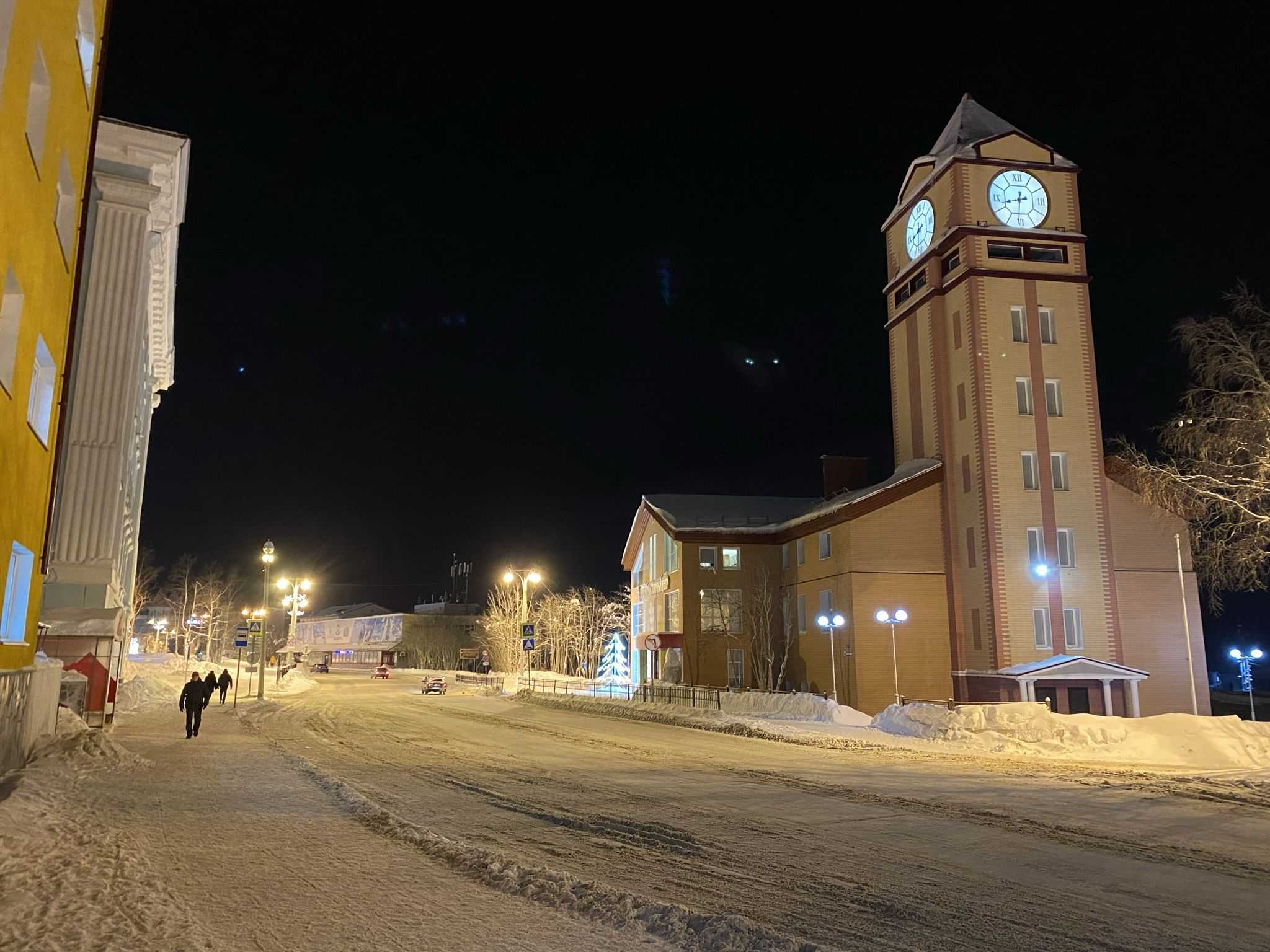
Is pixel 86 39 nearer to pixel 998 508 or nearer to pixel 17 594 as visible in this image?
pixel 17 594

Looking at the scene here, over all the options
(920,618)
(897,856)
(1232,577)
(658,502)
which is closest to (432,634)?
(658,502)

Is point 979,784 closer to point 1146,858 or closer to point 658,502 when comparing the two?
point 1146,858

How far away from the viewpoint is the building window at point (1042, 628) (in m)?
34.9

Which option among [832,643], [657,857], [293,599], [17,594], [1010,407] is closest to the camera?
[657,857]

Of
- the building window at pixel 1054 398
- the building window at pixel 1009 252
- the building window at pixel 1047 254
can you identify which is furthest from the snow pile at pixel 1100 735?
the building window at pixel 1047 254

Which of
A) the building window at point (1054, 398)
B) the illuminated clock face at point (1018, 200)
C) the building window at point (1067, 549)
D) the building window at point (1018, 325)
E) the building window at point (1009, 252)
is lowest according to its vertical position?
the building window at point (1067, 549)

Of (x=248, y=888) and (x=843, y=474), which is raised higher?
(x=843, y=474)

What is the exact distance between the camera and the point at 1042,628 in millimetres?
35031

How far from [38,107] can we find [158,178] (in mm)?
17305

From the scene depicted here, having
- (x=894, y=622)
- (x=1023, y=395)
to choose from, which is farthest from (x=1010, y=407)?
(x=894, y=622)

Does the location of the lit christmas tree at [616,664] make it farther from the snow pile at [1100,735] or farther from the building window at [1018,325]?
the snow pile at [1100,735]

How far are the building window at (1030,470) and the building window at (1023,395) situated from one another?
1571 millimetres

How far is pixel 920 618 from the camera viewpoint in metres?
37.8

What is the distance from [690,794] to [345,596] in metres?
153
